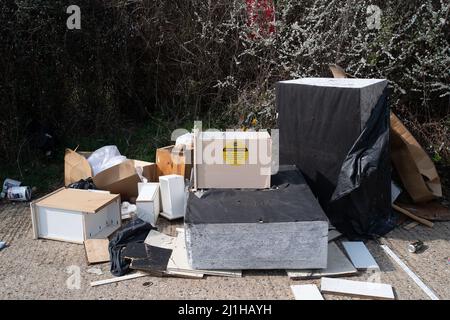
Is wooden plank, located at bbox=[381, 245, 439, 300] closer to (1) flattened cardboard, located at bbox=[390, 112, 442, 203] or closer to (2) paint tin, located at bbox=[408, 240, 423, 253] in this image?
(2) paint tin, located at bbox=[408, 240, 423, 253]

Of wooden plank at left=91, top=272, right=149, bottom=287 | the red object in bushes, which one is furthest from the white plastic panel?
the red object in bushes

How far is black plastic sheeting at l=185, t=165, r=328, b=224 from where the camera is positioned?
2.94 metres

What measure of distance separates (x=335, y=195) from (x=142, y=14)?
133 inches

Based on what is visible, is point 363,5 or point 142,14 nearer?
point 363,5

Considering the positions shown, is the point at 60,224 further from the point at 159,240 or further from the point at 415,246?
the point at 415,246

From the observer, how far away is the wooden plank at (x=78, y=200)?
3.49 meters

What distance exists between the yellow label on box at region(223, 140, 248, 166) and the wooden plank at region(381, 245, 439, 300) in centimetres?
137

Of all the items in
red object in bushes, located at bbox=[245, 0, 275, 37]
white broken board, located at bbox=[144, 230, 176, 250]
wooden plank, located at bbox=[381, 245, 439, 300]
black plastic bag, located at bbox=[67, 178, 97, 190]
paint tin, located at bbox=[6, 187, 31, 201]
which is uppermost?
red object in bushes, located at bbox=[245, 0, 275, 37]

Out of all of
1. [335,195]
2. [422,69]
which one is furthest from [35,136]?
[422,69]

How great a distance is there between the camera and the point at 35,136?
5.15 metres

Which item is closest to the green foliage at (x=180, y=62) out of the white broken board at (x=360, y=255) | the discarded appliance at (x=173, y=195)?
the discarded appliance at (x=173, y=195)

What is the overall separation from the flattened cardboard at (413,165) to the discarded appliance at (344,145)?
1.34ft
